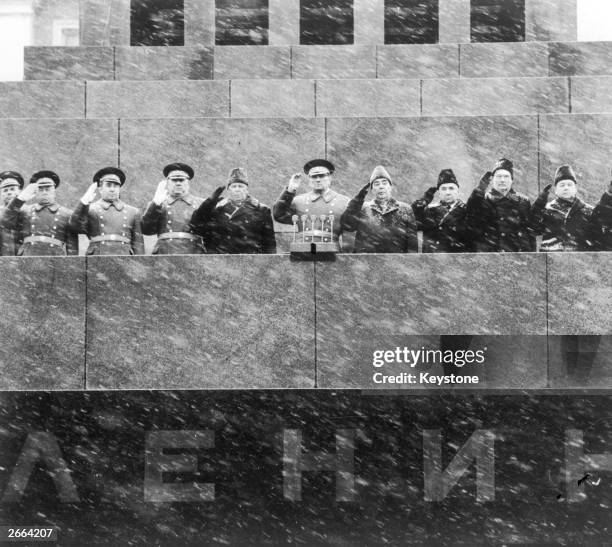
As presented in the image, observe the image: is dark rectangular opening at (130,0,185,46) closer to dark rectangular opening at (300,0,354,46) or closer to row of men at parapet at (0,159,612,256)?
dark rectangular opening at (300,0,354,46)

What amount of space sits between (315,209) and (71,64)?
19.7ft

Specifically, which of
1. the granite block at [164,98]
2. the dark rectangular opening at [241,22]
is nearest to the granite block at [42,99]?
the granite block at [164,98]

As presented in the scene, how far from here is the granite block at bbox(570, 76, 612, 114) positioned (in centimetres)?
1602

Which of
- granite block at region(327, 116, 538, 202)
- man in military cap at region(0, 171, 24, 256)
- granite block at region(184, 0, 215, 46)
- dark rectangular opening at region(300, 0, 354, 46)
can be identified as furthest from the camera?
dark rectangular opening at region(300, 0, 354, 46)

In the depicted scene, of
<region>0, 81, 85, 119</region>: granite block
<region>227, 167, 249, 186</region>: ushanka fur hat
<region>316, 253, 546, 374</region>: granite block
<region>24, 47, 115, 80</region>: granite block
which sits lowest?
<region>316, 253, 546, 374</region>: granite block

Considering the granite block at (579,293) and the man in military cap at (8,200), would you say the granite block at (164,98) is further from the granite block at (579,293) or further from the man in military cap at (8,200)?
the granite block at (579,293)

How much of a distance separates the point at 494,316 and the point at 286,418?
2.63m

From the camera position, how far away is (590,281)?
12.4 m

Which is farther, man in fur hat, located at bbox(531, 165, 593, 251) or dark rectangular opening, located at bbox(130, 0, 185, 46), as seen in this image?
dark rectangular opening, located at bbox(130, 0, 185, 46)

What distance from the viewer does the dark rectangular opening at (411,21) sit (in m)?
18.3

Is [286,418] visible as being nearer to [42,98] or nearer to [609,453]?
[609,453]

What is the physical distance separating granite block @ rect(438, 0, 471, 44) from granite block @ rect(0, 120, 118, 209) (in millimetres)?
5886

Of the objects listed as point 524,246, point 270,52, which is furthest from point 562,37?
point 524,246

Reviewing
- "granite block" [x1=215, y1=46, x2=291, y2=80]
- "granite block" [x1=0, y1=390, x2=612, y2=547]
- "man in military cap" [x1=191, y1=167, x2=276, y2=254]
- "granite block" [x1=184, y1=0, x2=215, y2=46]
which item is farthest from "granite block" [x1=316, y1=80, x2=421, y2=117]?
"granite block" [x1=0, y1=390, x2=612, y2=547]
